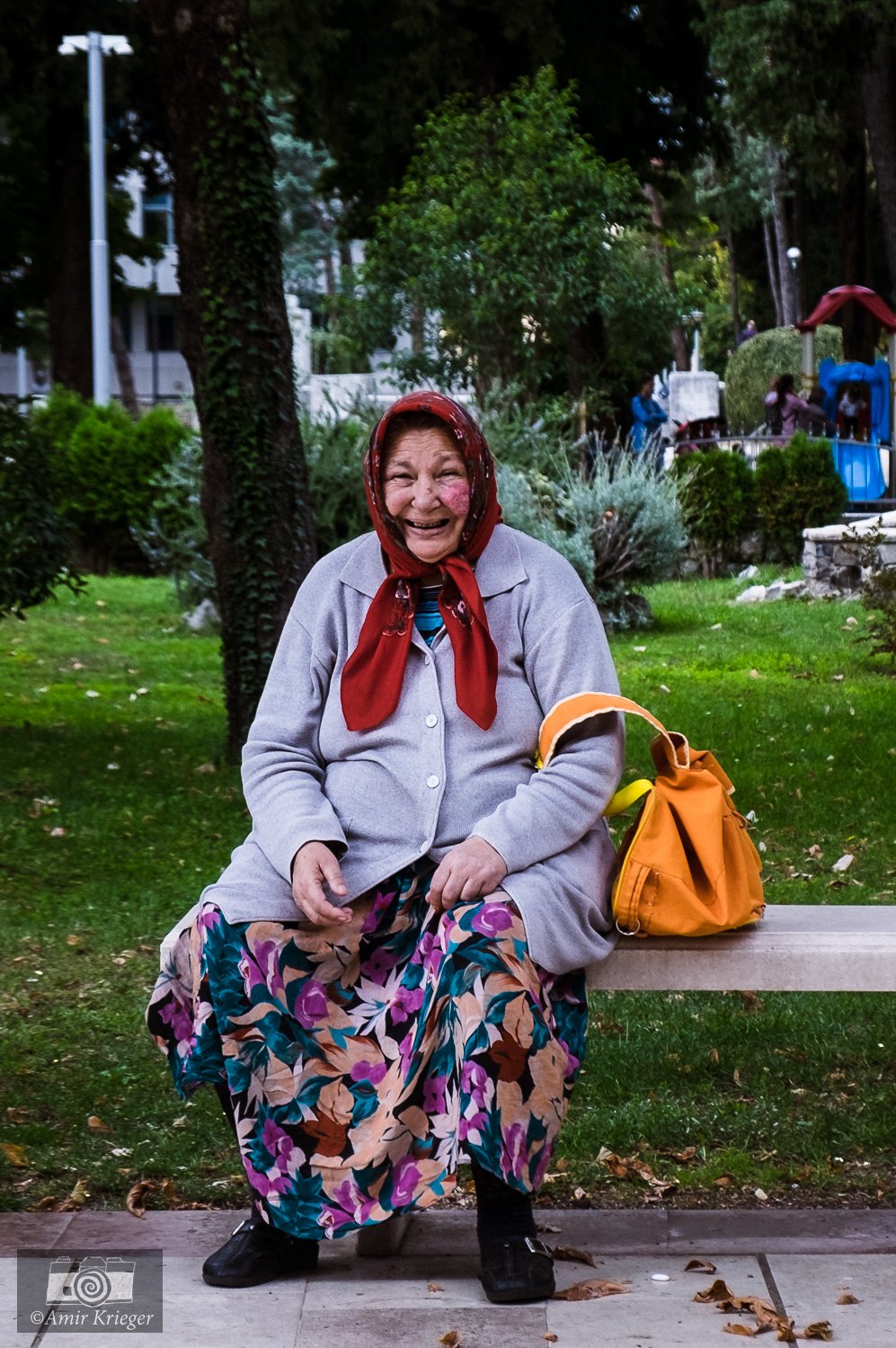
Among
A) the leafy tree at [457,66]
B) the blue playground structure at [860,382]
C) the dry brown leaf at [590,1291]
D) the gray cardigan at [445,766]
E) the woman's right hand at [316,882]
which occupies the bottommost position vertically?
Result: the dry brown leaf at [590,1291]

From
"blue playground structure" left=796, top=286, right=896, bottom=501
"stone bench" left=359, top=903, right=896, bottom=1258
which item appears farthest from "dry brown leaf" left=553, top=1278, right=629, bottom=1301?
"blue playground structure" left=796, top=286, right=896, bottom=501

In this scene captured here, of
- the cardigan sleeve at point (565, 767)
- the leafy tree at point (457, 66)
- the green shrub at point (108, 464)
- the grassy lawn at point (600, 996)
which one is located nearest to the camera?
the cardigan sleeve at point (565, 767)

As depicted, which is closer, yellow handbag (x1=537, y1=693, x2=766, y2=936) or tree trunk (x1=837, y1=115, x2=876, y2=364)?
yellow handbag (x1=537, y1=693, x2=766, y2=936)

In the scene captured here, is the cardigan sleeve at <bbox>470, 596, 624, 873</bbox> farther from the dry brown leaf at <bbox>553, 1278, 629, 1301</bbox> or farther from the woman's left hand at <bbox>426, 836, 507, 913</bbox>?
the dry brown leaf at <bbox>553, 1278, 629, 1301</bbox>

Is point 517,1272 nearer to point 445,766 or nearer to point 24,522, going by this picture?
point 445,766

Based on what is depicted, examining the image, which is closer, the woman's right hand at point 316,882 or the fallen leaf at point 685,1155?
the woman's right hand at point 316,882

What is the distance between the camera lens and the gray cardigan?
332cm

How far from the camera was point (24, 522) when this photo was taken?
8.59 metres

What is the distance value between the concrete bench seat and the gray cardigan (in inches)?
3.0

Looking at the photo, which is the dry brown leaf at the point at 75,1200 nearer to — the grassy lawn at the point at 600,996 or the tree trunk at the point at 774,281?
the grassy lawn at the point at 600,996

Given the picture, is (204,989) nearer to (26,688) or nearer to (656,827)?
(656,827)

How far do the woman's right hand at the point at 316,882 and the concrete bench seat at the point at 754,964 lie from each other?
1.70 feet

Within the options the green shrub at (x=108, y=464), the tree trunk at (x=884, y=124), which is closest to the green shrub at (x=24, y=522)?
the green shrub at (x=108, y=464)

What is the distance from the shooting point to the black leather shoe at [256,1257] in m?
3.32
